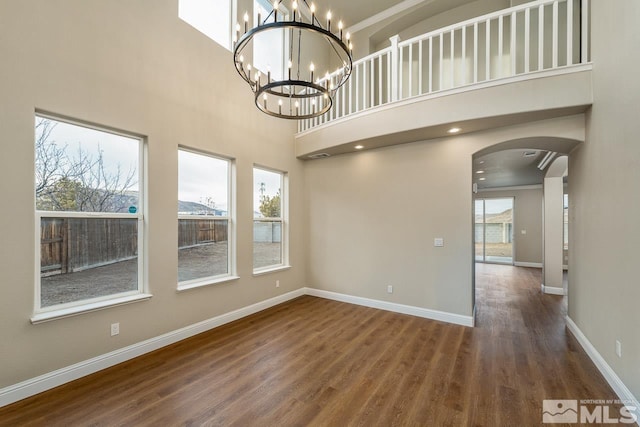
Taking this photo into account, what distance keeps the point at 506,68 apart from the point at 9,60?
6158 mm

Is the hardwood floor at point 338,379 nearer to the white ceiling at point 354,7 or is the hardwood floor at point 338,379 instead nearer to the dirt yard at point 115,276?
the dirt yard at point 115,276

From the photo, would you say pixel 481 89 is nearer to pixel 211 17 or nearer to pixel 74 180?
pixel 211 17

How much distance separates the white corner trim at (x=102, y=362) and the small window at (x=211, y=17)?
3873 mm

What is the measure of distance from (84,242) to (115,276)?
458mm

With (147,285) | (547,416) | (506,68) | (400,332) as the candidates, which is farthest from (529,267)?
(147,285)

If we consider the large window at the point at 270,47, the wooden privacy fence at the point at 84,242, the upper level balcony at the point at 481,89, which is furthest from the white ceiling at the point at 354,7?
the wooden privacy fence at the point at 84,242

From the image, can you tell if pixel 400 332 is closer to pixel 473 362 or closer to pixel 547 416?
pixel 473 362

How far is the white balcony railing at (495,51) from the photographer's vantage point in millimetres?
3035

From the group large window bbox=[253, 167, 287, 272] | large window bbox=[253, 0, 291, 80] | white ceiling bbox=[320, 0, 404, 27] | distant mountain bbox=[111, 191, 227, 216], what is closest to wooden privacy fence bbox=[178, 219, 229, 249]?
distant mountain bbox=[111, 191, 227, 216]

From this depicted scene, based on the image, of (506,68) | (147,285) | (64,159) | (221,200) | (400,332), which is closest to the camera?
(64,159)

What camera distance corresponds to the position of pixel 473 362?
9.35 feet

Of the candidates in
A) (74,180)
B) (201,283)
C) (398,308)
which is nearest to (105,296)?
(201,283)

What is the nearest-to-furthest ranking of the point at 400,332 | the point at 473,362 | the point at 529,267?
the point at 473,362 < the point at 400,332 < the point at 529,267

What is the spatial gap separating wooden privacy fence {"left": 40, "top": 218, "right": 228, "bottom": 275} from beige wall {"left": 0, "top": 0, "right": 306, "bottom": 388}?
0.47 ft
